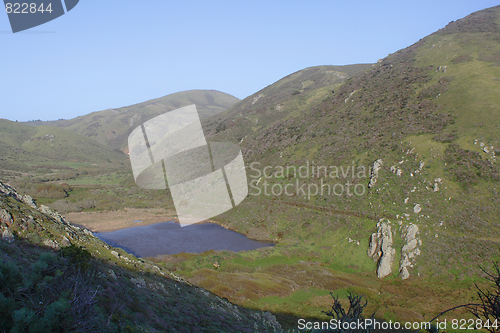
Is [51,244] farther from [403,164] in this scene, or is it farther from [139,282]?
[403,164]

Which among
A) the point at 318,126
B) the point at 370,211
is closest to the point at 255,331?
the point at 370,211

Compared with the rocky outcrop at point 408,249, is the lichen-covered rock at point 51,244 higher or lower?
higher

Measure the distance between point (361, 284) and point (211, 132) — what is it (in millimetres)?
116279

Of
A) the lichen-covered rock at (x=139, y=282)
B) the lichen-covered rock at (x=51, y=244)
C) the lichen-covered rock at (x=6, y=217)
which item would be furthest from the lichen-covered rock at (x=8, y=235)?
the lichen-covered rock at (x=139, y=282)

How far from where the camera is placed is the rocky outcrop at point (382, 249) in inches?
1487

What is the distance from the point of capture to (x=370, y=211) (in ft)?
157

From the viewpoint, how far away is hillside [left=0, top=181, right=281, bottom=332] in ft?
27.5

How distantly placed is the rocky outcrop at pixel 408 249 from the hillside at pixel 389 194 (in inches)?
6.1

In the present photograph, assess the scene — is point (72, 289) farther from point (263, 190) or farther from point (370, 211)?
point (263, 190)

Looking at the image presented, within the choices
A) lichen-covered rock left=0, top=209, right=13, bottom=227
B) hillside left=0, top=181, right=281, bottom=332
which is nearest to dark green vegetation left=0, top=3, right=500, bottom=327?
hillside left=0, top=181, right=281, bottom=332
